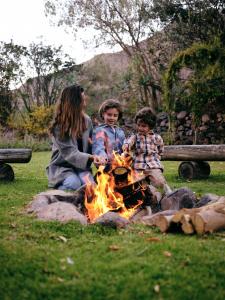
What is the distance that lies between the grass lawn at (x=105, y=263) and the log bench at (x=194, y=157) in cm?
474

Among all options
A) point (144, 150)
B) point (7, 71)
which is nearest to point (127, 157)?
point (144, 150)

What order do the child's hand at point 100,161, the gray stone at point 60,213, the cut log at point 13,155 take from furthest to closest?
the cut log at point 13,155
the child's hand at point 100,161
the gray stone at point 60,213

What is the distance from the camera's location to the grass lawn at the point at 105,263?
2.84 metres

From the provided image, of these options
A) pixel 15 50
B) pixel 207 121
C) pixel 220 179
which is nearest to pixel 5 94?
pixel 15 50

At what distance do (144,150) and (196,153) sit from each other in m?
2.83

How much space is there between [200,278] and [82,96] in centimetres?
416

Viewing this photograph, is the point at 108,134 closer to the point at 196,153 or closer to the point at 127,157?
the point at 127,157

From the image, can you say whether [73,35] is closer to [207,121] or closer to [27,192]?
[207,121]

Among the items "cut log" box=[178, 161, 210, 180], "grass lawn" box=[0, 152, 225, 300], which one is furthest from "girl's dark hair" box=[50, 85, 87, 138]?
"cut log" box=[178, 161, 210, 180]

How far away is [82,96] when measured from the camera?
263 inches

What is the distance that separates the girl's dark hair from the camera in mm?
6562

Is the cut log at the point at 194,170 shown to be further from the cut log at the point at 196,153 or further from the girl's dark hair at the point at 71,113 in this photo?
the girl's dark hair at the point at 71,113

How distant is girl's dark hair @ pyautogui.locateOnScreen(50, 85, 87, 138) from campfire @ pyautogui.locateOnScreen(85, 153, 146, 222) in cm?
124

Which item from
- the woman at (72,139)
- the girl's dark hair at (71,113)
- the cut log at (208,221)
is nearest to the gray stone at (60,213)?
the cut log at (208,221)
